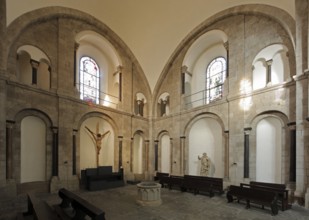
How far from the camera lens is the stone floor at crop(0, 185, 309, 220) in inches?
248

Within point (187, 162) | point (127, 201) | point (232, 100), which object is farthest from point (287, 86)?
point (127, 201)

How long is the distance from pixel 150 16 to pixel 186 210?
10481mm

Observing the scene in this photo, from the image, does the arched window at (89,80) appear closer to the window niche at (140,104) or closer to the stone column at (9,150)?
the window niche at (140,104)

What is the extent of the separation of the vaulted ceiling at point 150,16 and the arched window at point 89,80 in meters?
2.74

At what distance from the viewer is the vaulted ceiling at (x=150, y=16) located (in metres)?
10.9

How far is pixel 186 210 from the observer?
7.01 m

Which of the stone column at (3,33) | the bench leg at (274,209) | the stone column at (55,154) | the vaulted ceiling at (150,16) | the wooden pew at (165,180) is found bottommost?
the wooden pew at (165,180)

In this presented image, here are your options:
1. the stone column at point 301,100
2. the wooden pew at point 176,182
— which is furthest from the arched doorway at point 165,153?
the stone column at point 301,100

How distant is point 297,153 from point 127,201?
675 cm

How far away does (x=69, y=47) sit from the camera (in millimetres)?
11398

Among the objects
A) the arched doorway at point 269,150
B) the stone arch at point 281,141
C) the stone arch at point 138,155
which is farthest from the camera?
the stone arch at point 138,155

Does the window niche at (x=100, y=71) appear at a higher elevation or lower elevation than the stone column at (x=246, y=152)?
higher

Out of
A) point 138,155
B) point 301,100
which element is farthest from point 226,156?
point 138,155

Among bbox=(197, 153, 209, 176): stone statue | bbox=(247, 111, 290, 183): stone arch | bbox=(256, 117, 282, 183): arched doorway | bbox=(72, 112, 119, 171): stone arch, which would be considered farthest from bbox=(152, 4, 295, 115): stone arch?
bbox=(197, 153, 209, 176): stone statue
